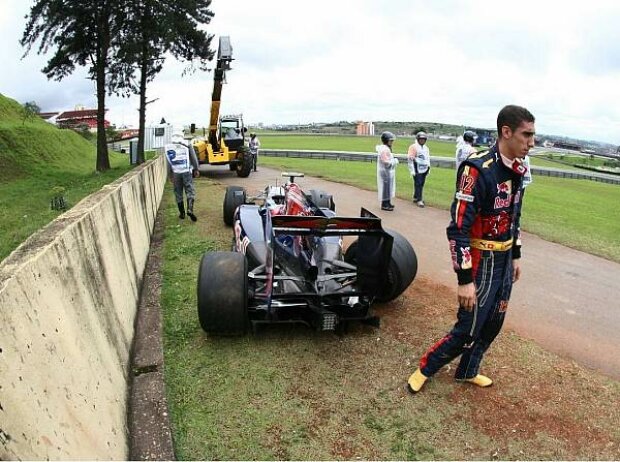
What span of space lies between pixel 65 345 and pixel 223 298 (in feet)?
6.59

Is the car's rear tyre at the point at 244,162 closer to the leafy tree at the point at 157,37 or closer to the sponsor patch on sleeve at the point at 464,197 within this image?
the leafy tree at the point at 157,37

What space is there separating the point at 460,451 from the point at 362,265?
2.11 meters

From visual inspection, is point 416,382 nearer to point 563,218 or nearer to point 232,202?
point 232,202

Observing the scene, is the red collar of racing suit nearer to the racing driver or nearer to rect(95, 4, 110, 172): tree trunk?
the racing driver

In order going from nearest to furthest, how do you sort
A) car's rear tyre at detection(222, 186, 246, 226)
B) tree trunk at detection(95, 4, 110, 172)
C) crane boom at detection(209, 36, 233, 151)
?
1. car's rear tyre at detection(222, 186, 246, 226)
2. crane boom at detection(209, 36, 233, 151)
3. tree trunk at detection(95, 4, 110, 172)

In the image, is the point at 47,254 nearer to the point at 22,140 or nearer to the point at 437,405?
the point at 437,405

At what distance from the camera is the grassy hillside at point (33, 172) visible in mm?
11203

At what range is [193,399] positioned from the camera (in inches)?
152

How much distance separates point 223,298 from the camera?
4602 millimetres

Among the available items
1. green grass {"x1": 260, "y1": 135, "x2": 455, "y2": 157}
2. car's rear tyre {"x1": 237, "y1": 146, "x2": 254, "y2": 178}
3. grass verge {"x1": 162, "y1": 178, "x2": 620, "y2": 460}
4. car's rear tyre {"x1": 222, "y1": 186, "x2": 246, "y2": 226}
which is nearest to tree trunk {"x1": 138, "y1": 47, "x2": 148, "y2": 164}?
car's rear tyre {"x1": 237, "y1": 146, "x2": 254, "y2": 178}

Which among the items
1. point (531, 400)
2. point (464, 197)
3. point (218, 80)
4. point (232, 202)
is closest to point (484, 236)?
point (464, 197)

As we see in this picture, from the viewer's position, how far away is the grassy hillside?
11.2 m

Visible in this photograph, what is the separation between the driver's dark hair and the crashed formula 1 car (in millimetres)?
1651

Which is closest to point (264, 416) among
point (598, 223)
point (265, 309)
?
point (265, 309)
